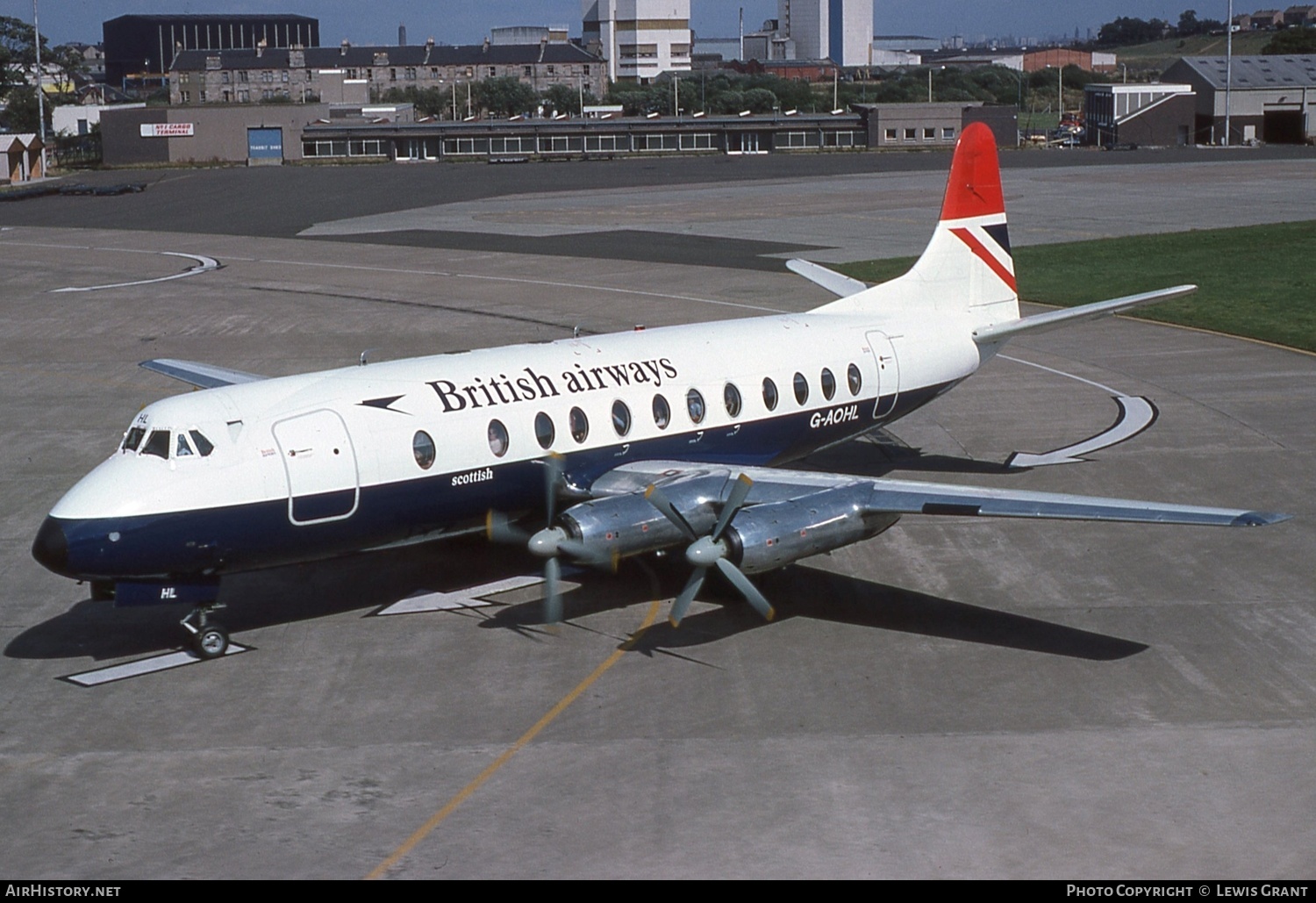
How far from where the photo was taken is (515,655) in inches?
806

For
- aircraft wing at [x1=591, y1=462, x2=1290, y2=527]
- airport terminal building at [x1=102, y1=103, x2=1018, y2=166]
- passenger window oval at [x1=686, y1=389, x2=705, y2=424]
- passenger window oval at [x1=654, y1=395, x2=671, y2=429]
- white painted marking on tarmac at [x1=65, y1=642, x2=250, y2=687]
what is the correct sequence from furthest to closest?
airport terminal building at [x1=102, y1=103, x2=1018, y2=166], passenger window oval at [x1=686, y1=389, x2=705, y2=424], passenger window oval at [x1=654, y1=395, x2=671, y2=429], white painted marking on tarmac at [x1=65, y1=642, x2=250, y2=687], aircraft wing at [x1=591, y1=462, x2=1290, y2=527]

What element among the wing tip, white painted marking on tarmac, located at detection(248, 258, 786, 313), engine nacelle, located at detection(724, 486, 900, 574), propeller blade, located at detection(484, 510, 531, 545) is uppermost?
white painted marking on tarmac, located at detection(248, 258, 786, 313)

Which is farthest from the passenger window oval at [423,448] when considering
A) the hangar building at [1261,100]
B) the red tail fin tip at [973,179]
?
the hangar building at [1261,100]

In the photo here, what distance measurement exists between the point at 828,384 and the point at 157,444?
39.7 ft

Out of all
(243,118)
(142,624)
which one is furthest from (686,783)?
(243,118)

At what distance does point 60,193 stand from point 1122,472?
100 m

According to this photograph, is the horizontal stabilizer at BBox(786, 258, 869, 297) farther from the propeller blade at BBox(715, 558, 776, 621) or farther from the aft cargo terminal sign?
the aft cargo terminal sign

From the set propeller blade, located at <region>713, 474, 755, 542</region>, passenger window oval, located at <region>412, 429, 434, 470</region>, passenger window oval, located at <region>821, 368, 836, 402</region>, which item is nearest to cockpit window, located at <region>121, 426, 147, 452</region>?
passenger window oval, located at <region>412, 429, 434, 470</region>

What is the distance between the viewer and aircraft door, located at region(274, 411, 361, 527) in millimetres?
20328

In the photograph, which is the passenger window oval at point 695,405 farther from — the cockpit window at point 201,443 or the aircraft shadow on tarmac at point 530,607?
the cockpit window at point 201,443

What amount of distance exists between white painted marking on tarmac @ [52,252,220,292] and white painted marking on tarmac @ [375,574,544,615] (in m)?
41.3

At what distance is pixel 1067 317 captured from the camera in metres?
27.4

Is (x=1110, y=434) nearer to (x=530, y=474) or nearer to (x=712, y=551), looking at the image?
(x=530, y=474)
